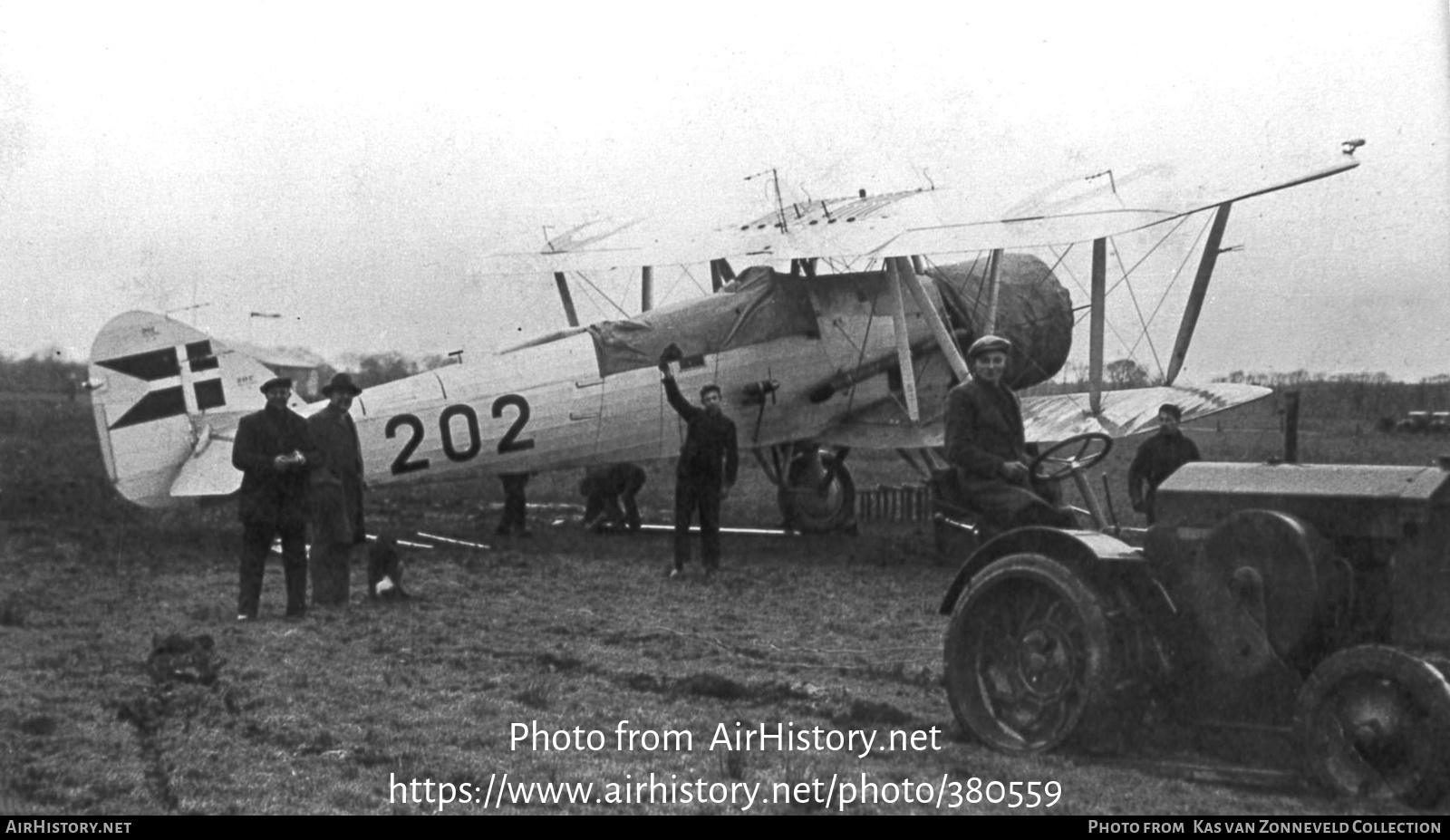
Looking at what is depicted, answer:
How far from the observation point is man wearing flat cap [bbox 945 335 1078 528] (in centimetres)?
509

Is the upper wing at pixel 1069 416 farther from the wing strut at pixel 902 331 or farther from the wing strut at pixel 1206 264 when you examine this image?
the wing strut at pixel 1206 264

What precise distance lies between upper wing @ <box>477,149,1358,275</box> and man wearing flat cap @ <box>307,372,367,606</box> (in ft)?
9.35

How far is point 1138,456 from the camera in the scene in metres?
7.99

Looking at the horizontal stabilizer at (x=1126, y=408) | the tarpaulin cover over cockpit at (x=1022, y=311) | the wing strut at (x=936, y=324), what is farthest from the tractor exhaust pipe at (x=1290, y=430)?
the tarpaulin cover over cockpit at (x=1022, y=311)

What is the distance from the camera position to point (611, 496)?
→ 40.4ft

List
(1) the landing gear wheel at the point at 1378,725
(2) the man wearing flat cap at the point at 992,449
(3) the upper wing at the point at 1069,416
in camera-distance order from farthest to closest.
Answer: (3) the upper wing at the point at 1069,416, (2) the man wearing flat cap at the point at 992,449, (1) the landing gear wheel at the point at 1378,725

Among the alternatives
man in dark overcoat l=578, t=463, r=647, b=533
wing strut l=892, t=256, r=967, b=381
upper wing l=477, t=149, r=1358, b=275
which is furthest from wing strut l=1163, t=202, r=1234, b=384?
man in dark overcoat l=578, t=463, r=647, b=533

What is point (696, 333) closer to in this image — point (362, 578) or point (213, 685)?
point (362, 578)

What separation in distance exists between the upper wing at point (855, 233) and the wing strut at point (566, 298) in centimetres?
28

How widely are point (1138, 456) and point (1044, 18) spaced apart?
9.47 ft

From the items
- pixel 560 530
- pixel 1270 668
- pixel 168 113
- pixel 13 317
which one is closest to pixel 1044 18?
pixel 1270 668

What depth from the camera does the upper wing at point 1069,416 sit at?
10656 millimetres

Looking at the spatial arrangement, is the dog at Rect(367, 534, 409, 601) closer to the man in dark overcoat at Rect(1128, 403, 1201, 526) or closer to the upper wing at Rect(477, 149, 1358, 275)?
the upper wing at Rect(477, 149, 1358, 275)

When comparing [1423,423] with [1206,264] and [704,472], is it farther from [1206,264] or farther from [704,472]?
[704,472]
